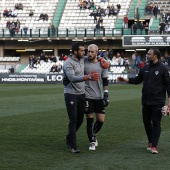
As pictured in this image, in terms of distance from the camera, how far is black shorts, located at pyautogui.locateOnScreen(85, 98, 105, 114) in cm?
1176

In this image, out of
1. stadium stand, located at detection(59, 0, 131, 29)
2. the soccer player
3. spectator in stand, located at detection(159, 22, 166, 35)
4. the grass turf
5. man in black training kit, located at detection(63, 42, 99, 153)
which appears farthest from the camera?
stadium stand, located at detection(59, 0, 131, 29)

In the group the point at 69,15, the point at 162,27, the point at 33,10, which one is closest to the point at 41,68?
the point at 69,15

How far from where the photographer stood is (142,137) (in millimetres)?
13625

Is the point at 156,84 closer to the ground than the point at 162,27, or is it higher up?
higher up

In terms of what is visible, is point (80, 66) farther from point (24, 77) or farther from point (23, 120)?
point (24, 77)

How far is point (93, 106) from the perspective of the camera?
1188cm

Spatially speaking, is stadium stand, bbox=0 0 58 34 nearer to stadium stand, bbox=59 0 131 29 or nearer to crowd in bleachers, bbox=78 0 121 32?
stadium stand, bbox=59 0 131 29

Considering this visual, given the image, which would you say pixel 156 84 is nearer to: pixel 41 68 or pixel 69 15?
pixel 41 68

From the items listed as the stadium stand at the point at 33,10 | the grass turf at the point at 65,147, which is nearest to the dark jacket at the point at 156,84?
the grass turf at the point at 65,147

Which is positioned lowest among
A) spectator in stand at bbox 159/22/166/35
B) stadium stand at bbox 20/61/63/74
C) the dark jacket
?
stadium stand at bbox 20/61/63/74

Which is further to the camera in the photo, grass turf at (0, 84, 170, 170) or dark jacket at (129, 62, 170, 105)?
dark jacket at (129, 62, 170, 105)

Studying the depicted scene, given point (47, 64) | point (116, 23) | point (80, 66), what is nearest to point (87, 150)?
point (80, 66)

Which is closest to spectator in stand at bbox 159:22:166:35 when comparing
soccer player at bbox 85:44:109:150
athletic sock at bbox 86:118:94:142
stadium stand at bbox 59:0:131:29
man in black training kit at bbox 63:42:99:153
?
stadium stand at bbox 59:0:131:29

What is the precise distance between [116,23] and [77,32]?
13.4 feet
